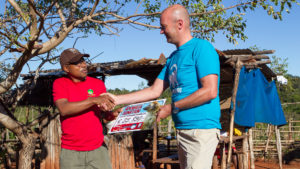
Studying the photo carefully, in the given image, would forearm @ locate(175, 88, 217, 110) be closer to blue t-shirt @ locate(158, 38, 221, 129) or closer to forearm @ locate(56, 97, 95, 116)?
blue t-shirt @ locate(158, 38, 221, 129)

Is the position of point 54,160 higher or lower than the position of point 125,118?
lower

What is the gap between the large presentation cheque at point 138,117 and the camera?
7.96ft

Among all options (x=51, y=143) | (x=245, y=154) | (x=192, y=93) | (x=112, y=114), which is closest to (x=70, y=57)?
(x=112, y=114)

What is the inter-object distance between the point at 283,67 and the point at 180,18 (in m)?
19.2

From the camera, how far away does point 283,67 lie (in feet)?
64.3

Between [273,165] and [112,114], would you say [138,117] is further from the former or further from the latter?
[273,165]

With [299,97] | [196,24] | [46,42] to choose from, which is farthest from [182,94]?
[299,97]

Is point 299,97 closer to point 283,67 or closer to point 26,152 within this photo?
point 283,67

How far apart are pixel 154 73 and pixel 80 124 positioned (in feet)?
23.0

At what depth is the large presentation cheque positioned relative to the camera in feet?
7.96

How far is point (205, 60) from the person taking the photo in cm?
212

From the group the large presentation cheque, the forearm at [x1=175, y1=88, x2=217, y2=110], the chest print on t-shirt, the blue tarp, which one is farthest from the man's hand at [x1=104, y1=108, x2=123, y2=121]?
the blue tarp

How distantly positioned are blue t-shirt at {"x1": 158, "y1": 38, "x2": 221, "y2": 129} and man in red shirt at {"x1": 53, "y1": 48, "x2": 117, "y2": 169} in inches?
33.1

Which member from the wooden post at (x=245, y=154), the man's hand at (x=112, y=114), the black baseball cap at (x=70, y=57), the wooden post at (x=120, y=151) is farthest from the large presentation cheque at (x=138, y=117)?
the wooden post at (x=245, y=154)
